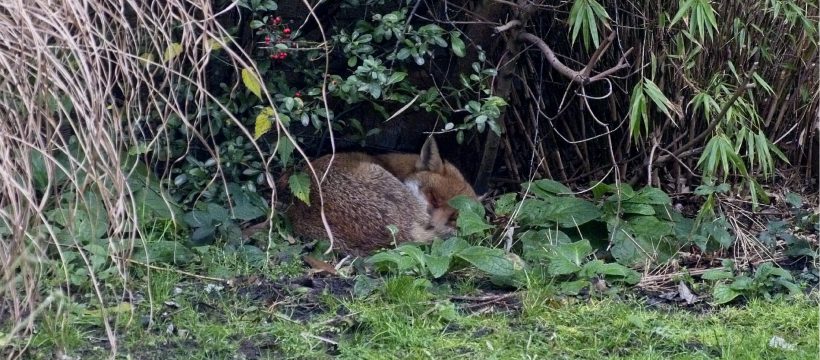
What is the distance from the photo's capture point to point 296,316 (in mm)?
4395

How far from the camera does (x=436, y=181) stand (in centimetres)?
638

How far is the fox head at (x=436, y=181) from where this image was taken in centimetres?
621

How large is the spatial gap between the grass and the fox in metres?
0.88

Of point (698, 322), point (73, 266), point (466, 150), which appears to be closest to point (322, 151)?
point (466, 150)

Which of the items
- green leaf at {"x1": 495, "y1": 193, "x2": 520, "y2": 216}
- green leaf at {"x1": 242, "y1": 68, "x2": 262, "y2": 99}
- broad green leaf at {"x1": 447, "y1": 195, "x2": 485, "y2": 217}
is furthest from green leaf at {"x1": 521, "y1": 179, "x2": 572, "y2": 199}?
green leaf at {"x1": 242, "y1": 68, "x2": 262, "y2": 99}

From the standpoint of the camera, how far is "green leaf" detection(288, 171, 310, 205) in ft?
18.2

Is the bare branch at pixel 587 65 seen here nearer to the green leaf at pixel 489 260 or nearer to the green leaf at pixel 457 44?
the green leaf at pixel 457 44

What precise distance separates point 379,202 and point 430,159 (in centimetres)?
74

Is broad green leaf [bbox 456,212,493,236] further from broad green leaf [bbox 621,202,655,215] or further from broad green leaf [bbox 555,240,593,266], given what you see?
broad green leaf [bbox 621,202,655,215]

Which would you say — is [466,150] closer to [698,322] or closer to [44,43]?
[698,322]

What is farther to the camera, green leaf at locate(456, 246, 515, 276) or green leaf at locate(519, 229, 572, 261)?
green leaf at locate(519, 229, 572, 261)

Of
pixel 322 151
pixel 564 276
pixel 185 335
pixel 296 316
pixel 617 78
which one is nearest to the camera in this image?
pixel 185 335

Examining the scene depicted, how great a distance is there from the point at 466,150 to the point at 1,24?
4.21 metres

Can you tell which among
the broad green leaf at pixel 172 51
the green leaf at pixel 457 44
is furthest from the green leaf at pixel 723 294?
the broad green leaf at pixel 172 51
